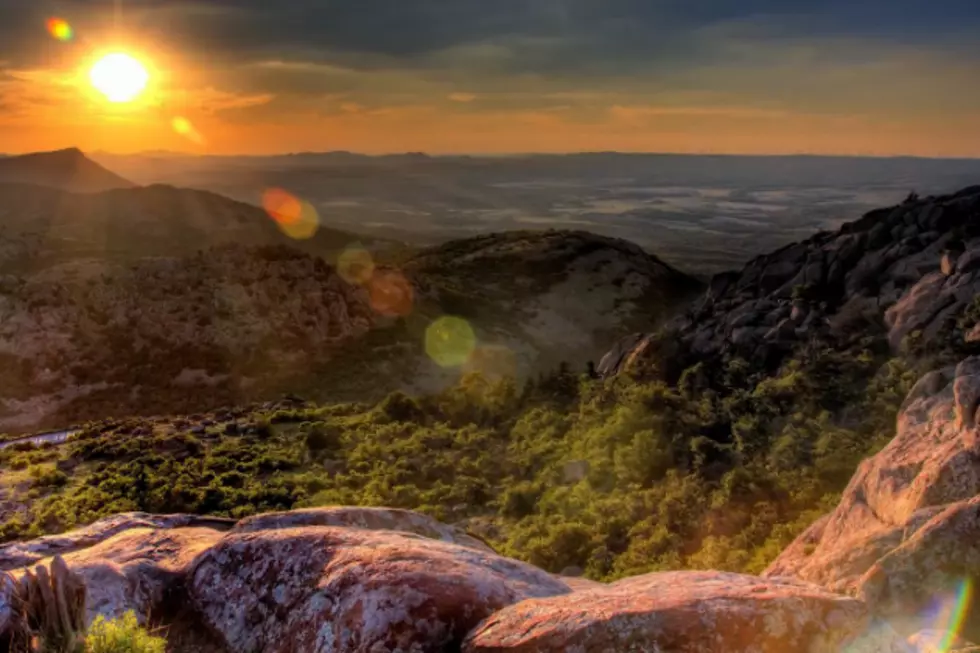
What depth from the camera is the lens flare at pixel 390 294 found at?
59219 mm

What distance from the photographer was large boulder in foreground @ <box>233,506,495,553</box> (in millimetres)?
9414

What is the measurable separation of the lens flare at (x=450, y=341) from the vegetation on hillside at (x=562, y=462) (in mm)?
16840

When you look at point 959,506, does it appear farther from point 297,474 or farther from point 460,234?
point 460,234

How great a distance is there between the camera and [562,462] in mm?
25109

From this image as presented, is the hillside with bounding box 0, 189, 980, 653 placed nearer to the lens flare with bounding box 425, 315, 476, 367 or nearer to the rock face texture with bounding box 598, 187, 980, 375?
the rock face texture with bounding box 598, 187, 980, 375

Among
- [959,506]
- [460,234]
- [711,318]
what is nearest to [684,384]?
[711,318]

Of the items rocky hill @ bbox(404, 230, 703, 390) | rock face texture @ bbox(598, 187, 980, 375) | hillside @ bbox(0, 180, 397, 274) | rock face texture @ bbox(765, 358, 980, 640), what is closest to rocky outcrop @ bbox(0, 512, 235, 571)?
rock face texture @ bbox(765, 358, 980, 640)

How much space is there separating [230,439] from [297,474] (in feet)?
19.8

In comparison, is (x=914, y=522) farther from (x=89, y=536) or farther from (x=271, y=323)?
(x=271, y=323)

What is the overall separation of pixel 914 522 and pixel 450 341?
4604 centimetres

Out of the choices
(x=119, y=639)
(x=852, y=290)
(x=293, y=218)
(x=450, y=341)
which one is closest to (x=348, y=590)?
(x=119, y=639)

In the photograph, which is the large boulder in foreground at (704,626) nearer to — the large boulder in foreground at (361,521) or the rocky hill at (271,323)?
the large boulder in foreground at (361,521)

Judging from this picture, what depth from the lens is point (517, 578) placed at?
7.65m

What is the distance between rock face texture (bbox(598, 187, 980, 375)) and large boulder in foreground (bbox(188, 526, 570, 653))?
19.3 metres
